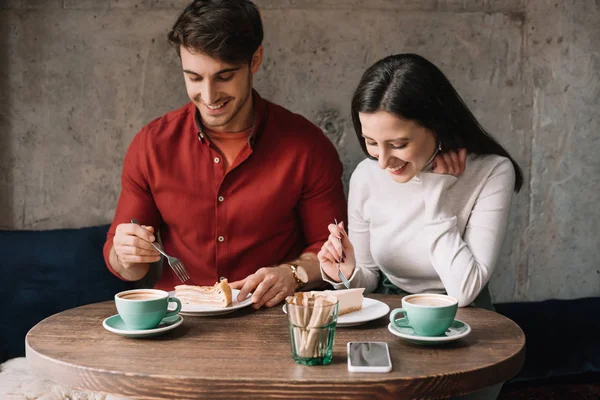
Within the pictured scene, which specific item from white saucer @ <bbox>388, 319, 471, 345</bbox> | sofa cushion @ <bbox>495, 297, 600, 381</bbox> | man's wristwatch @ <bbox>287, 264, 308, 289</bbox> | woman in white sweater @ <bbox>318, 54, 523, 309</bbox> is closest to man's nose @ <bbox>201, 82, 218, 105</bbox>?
woman in white sweater @ <bbox>318, 54, 523, 309</bbox>

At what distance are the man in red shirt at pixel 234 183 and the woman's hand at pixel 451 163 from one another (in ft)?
1.62

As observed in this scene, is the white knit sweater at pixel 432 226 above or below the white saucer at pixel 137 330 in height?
above

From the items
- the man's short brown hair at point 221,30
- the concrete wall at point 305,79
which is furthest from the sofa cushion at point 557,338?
the man's short brown hair at point 221,30

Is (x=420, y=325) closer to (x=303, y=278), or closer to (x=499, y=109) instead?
(x=303, y=278)

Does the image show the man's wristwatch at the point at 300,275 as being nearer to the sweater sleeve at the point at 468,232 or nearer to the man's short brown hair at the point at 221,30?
the sweater sleeve at the point at 468,232

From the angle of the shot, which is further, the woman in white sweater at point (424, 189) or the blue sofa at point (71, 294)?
the blue sofa at point (71, 294)

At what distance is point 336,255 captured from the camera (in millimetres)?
1863

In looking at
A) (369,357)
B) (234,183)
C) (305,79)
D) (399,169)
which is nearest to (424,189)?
(399,169)

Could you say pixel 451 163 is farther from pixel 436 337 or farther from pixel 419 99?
pixel 436 337

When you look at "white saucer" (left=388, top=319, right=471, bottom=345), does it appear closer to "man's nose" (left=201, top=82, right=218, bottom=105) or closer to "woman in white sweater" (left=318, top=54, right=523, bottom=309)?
"woman in white sweater" (left=318, top=54, right=523, bottom=309)

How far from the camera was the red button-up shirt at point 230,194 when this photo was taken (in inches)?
91.7

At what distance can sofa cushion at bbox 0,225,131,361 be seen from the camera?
241 cm

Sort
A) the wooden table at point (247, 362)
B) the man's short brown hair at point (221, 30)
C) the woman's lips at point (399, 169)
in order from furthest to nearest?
the man's short brown hair at point (221, 30)
the woman's lips at point (399, 169)
the wooden table at point (247, 362)

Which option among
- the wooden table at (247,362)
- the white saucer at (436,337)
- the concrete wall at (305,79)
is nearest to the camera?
the wooden table at (247,362)
